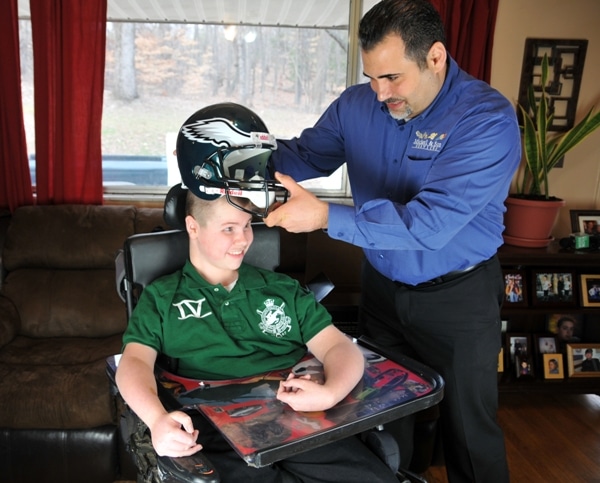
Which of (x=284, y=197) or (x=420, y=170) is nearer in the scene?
(x=284, y=197)

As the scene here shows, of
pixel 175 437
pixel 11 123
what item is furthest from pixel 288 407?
pixel 11 123

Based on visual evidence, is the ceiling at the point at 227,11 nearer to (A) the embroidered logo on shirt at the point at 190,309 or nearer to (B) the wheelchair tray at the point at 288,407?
(A) the embroidered logo on shirt at the point at 190,309

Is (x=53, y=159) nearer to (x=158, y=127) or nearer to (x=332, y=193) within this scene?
(x=158, y=127)

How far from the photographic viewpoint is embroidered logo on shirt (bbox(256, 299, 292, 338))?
1658 mm

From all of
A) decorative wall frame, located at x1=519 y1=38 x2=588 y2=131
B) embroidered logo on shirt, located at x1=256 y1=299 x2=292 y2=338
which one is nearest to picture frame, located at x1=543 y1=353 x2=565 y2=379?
decorative wall frame, located at x1=519 y1=38 x2=588 y2=131

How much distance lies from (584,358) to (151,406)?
283 centimetres

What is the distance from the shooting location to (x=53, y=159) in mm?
3156

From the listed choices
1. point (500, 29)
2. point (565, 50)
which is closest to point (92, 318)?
point (500, 29)

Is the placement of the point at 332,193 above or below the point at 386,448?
above

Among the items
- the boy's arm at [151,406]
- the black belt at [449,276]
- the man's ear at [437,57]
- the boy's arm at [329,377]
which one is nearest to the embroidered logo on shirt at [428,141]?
the man's ear at [437,57]

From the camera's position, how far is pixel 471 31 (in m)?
3.27

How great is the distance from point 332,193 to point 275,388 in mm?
2436

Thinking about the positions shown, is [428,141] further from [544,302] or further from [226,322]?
[544,302]

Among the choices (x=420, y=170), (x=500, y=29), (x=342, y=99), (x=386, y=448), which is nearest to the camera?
(x=386, y=448)
